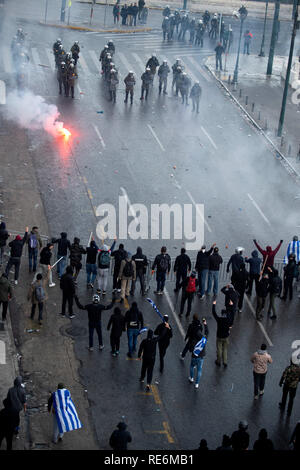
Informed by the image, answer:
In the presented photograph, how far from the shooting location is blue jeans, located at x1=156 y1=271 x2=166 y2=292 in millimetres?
21891

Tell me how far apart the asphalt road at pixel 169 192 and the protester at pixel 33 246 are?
148cm

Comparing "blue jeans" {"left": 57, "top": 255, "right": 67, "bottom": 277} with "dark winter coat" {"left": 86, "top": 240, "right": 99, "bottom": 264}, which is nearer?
"dark winter coat" {"left": 86, "top": 240, "right": 99, "bottom": 264}

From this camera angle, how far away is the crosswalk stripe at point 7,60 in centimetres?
4122

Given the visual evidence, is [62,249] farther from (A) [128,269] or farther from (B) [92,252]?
(A) [128,269]

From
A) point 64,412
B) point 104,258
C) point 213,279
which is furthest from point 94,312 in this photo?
point 213,279

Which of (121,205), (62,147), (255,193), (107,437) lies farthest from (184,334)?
(62,147)

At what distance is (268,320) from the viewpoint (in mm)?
21297

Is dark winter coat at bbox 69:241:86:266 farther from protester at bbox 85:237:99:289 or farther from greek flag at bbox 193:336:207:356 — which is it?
greek flag at bbox 193:336:207:356

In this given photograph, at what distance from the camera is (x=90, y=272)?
2197cm

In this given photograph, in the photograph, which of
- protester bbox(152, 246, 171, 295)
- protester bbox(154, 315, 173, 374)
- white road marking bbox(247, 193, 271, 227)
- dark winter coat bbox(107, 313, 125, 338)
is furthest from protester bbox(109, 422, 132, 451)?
white road marking bbox(247, 193, 271, 227)

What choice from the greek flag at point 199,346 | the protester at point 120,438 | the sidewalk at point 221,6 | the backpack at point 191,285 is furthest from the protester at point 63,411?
the sidewalk at point 221,6

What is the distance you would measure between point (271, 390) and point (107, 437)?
3848 millimetres

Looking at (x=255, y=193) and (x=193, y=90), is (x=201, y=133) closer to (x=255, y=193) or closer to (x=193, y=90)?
(x=193, y=90)

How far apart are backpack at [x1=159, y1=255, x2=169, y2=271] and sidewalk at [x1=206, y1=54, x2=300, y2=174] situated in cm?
1185
